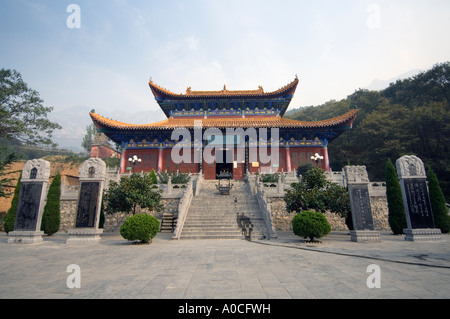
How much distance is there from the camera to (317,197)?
1039 centimetres

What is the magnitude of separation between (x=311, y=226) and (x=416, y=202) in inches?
176

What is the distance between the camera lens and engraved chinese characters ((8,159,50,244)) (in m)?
9.48

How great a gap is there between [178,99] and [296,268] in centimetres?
2221

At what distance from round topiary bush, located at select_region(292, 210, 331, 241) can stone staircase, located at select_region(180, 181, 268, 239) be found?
1.99 metres

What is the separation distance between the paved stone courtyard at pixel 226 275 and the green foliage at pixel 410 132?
21.4 meters

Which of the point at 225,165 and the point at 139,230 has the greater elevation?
the point at 225,165

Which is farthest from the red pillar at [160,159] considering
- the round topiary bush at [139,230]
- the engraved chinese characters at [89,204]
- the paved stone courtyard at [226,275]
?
the paved stone courtyard at [226,275]

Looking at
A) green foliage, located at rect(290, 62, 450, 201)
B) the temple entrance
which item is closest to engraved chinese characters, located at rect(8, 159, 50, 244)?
the temple entrance

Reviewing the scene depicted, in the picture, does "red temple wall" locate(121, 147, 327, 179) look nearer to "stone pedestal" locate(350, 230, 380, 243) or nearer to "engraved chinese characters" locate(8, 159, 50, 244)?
"engraved chinese characters" locate(8, 159, 50, 244)

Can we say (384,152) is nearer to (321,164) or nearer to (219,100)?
(321,164)

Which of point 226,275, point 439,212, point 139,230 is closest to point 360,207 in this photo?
point 439,212

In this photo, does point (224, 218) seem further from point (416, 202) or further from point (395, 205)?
point (395, 205)

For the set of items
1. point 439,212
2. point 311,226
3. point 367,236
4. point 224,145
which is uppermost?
point 224,145
